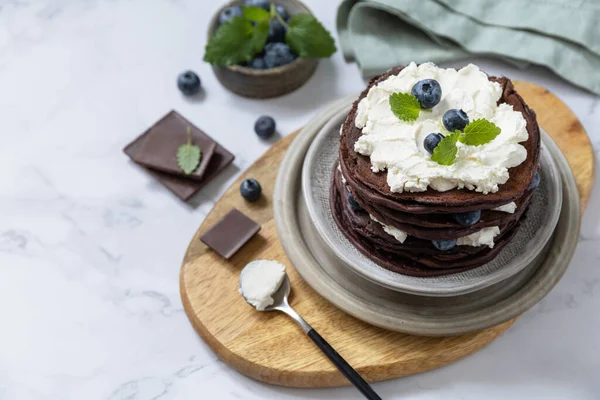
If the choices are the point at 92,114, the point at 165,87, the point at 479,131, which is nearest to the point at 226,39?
the point at 165,87

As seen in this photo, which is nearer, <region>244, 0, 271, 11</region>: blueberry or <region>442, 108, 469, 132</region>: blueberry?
<region>442, 108, 469, 132</region>: blueberry

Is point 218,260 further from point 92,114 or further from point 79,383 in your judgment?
point 92,114

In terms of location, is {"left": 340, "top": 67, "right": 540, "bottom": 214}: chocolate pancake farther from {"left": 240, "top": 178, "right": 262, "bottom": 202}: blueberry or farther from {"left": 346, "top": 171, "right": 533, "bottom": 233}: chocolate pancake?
{"left": 240, "top": 178, "right": 262, "bottom": 202}: blueberry

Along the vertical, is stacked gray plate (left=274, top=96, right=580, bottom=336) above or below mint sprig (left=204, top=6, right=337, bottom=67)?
below

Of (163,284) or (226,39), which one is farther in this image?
(226,39)

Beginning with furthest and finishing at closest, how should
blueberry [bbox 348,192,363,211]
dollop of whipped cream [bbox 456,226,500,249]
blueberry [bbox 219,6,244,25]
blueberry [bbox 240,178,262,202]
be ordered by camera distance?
blueberry [bbox 219,6,244,25] → blueberry [bbox 240,178,262,202] → blueberry [bbox 348,192,363,211] → dollop of whipped cream [bbox 456,226,500,249]

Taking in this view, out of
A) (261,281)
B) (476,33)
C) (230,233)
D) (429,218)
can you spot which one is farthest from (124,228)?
(476,33)

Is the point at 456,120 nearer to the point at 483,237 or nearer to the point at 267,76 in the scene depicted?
the point at 483,237

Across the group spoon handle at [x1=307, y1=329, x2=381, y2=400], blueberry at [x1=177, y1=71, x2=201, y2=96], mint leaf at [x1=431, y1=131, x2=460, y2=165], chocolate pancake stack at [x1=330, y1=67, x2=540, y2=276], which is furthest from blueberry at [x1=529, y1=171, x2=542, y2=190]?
blueberry at [x1=177, y1=71, x2=201, y2=96]
